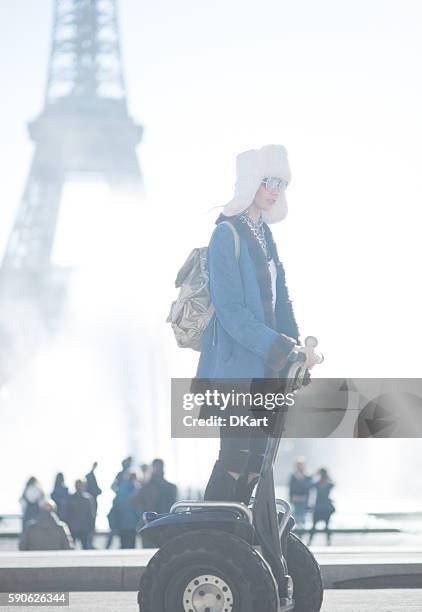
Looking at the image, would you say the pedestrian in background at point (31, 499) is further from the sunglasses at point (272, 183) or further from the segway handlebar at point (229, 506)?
the segway handlebar at point (229, 506)

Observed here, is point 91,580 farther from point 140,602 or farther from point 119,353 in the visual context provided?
point 119,353

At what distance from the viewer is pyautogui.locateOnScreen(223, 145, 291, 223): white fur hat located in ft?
17.0

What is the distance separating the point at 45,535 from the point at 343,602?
5434mm

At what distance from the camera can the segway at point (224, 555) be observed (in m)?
4.59

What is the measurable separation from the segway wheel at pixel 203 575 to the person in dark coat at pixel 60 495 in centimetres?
1062

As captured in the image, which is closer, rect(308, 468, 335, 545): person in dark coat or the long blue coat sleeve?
the long blue coat sleeve

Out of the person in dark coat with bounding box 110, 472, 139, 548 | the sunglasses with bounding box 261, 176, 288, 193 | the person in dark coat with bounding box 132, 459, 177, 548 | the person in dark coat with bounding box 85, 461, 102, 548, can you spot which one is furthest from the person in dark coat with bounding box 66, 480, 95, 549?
the sunglasses with bounding box 261, 176, 288, 193

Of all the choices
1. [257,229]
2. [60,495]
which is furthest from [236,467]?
[60,495]

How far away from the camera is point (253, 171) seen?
523cm

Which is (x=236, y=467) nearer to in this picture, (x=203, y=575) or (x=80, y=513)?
(x=203, y=575)

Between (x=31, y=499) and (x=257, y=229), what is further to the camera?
(x=31, y=499)

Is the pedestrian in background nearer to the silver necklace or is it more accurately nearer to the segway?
the silver necklace

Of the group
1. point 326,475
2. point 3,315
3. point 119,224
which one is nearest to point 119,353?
point 119,224

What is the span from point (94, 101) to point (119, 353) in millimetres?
18627
